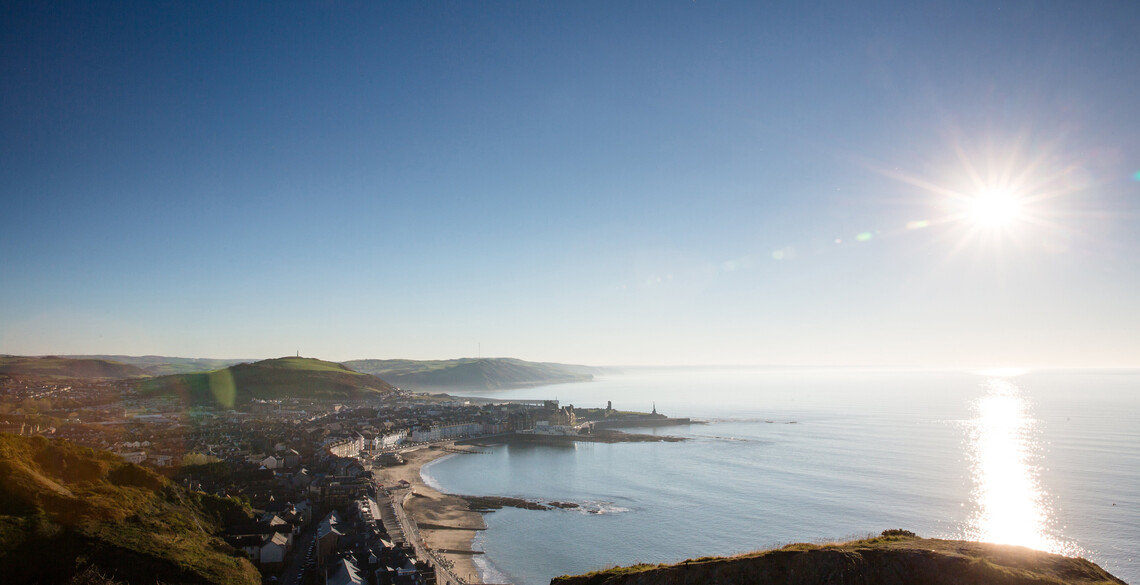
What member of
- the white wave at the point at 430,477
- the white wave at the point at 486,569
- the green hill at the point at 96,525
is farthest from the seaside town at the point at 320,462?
the green hill at the point at 96,525

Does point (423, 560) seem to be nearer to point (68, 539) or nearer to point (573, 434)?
point (68, 539)

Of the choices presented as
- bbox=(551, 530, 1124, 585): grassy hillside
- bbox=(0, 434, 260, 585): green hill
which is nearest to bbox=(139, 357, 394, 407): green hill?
bbox=(0, 434, 260, 585): green hill

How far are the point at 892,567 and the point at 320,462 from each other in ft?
167

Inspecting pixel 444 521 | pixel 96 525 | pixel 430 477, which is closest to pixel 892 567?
pixel 96 525

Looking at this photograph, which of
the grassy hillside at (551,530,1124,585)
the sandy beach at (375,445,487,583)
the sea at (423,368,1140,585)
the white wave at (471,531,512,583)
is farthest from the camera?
the sea at (423,368,1140,585)

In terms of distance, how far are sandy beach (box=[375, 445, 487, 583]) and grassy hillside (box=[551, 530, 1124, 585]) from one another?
1815 centimetres

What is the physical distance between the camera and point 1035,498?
53781 millimetres

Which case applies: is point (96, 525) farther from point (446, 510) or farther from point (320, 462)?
point (320, 462)

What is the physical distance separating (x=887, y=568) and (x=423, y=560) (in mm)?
22777

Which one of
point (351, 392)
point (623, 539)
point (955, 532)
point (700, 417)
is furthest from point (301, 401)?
point (955, 532)

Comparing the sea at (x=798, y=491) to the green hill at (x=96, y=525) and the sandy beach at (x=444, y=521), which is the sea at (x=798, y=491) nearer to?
the sandy beach at (x=444, y=521)

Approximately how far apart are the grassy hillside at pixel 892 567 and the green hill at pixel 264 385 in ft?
413

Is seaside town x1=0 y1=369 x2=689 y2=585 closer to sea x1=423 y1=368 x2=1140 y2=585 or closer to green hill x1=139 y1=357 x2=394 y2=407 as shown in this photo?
sea x1=423 y1=368 x2=1140 y2=585

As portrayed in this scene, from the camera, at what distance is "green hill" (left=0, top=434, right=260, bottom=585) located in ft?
66.7
